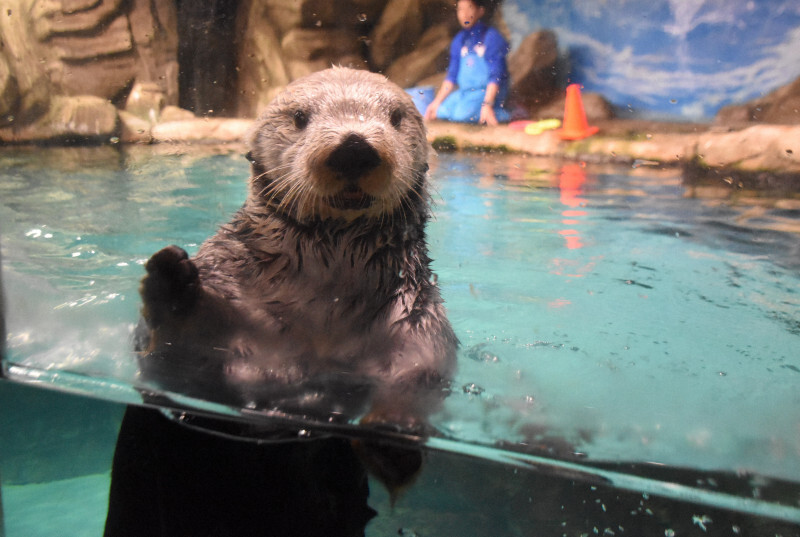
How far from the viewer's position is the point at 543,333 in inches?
99.5

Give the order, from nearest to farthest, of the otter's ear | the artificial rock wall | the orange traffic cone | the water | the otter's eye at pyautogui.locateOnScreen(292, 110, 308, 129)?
the water, the otter's eye at pyautogui.locateOnScreen(292, 110, 308, 129), the otter's ear, the artificial rock wall, the orange traffic cone

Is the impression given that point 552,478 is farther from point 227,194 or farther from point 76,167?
point 76,167

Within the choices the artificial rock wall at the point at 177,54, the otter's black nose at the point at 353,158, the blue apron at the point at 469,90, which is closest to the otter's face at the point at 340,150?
the otter's black nose at the point at 353,158

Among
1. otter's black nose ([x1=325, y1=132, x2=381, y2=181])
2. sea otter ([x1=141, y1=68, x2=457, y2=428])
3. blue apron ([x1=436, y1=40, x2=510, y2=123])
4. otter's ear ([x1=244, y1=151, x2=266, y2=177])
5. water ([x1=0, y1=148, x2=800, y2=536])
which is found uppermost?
blue apron ([x1=436, y1=40, x2=510, y2=123])

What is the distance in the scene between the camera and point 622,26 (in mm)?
3742

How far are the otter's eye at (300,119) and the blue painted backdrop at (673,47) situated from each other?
1424 mm

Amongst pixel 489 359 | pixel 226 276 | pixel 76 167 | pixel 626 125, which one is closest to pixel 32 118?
pixel 76 167

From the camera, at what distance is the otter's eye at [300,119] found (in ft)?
6.49

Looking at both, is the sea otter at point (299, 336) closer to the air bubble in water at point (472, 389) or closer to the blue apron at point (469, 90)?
the air bubble in water at point (472, 389)

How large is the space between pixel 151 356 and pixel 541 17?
8.44ft

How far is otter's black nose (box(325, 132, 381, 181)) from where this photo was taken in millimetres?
1642

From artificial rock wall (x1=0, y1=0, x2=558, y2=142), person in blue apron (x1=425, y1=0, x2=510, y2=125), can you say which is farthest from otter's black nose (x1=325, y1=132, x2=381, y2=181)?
person in blue apron (x1=425, y1=0, x2=510, y2=125)

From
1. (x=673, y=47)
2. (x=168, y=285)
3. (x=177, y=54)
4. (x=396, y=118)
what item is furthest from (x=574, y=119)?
(x=168, y=285)

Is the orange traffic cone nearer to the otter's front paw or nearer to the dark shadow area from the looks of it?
the dark shadow area
